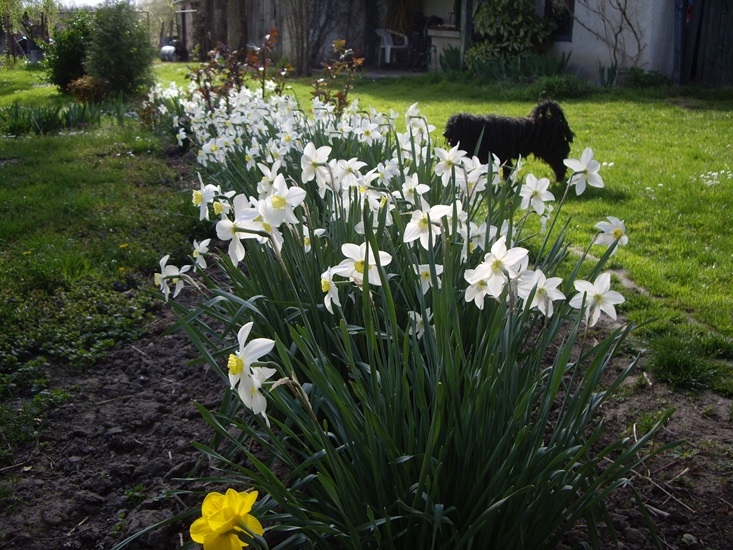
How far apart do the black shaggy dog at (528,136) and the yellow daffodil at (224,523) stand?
450 centimetres

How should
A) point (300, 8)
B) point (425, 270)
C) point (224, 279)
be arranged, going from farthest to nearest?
point (300, 8) → point (224, 279) → point (425, 270)

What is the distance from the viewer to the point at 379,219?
2.10 m

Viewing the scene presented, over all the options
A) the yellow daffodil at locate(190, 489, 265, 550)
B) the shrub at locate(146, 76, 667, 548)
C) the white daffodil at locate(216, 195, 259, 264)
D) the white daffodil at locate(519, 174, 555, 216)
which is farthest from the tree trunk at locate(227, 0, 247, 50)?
the yellow daffodil at locate(190, 489, 265, 550)

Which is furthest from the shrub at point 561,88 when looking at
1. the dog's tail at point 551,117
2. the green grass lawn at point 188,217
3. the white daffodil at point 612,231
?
the white daffodil at point 612,231

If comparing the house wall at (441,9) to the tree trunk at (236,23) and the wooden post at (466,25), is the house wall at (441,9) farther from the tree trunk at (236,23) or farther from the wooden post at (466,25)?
the tree trunk at (236,23)

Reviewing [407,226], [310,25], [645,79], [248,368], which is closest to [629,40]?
[645,79]

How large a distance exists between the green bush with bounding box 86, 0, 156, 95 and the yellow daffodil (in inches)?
480

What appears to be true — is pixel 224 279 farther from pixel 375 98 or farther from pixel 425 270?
pixel 375 98

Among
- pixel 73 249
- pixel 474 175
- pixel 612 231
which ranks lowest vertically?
pixel 73 249

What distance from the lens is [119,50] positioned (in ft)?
39.4

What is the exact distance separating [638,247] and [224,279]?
256 centimetres

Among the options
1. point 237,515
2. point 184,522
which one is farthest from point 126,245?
point 237,515

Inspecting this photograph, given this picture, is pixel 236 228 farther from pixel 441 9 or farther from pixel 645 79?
pixel 441 9

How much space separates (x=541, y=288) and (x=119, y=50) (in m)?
12.1
